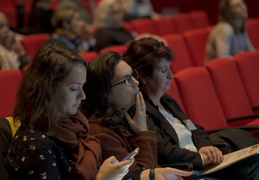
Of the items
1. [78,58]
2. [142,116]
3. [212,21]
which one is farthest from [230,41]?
[212,21]

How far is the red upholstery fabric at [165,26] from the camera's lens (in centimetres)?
522

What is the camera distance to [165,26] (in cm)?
534

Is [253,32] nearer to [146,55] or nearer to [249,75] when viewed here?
[249,75]

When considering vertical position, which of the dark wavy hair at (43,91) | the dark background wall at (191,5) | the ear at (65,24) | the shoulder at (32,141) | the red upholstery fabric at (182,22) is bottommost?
the dark background wall at (191,5)

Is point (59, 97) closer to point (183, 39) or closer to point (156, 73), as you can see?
point (156, 73)

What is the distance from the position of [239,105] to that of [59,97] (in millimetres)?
1753

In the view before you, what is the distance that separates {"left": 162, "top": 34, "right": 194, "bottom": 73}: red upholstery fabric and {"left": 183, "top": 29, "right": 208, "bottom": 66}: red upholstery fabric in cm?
11

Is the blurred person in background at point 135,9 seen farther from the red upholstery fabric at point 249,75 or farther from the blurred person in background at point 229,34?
the red upholstery fabric at point 249,75

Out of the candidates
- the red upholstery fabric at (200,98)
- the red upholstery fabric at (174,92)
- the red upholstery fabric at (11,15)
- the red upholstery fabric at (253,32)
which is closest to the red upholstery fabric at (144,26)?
the red upholstery fabric at (253,32)

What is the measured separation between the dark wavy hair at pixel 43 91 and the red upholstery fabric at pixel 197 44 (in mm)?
2714

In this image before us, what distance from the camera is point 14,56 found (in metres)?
3.24

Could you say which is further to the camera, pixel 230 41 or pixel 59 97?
pixel 230 41

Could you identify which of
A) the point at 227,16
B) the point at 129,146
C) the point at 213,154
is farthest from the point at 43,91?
the point at 227,16

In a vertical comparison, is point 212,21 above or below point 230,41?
below
